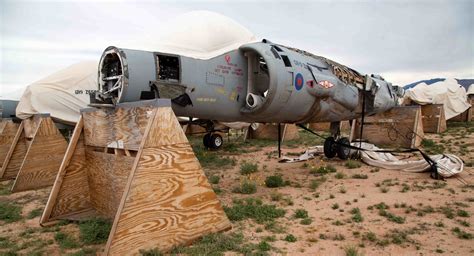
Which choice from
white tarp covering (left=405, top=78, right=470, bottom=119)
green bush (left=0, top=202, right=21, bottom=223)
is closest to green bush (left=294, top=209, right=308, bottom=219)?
green bush (left=0, top=202, right=21, bottom=223)

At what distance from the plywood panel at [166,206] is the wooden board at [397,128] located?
11.1 meters

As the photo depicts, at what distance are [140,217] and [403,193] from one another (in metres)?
5.30

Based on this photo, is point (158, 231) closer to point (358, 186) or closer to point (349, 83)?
point (358, 186)

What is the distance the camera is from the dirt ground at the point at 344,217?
408cm

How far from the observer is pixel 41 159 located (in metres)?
8.23

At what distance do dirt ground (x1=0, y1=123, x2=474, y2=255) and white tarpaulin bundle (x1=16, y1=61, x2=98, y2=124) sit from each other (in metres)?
4.08

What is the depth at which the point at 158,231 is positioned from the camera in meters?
3.85

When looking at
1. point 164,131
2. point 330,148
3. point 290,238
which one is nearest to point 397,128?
point 330,148

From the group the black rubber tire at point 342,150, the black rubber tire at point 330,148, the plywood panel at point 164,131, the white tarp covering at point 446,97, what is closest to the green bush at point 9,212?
the plywood panel at point 164,131

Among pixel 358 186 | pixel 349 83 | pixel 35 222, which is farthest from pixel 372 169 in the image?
pixel 35 222

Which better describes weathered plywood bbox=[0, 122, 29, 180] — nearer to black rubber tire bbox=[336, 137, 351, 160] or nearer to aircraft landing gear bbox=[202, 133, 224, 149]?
aircraft landing gear bbox=[202, 133, 224, 149]

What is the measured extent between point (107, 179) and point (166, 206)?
5.24 feet

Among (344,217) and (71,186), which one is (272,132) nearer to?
(344,217)

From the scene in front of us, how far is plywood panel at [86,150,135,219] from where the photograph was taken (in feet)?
15.2
